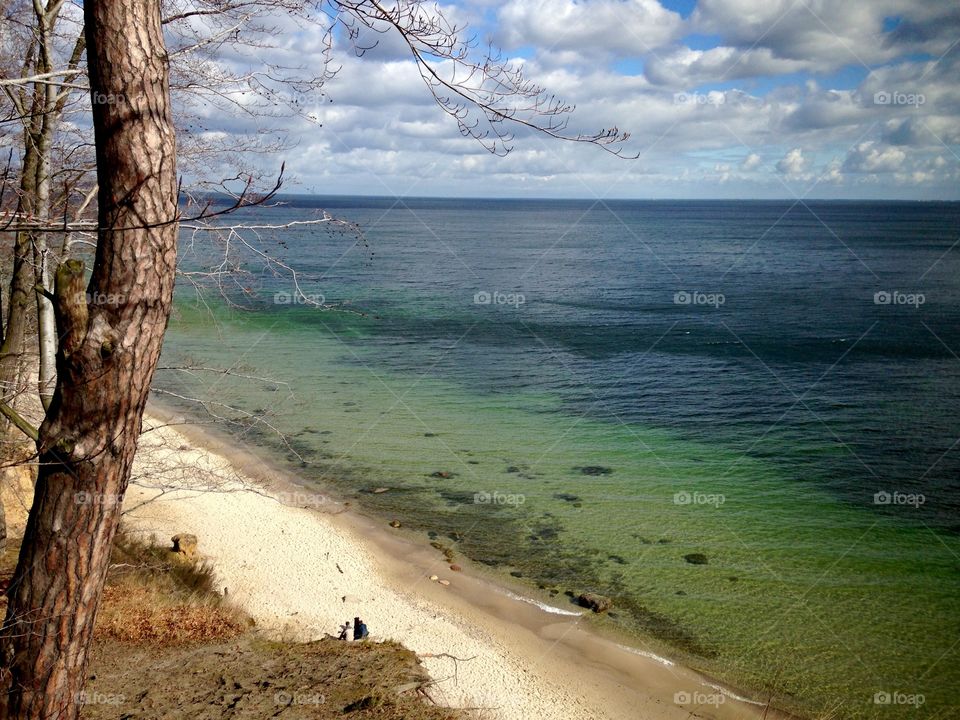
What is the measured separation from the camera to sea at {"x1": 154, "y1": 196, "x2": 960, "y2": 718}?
12.6 metres

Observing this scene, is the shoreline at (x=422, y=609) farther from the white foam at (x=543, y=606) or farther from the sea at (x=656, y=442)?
the sea at (x=656, y=442)

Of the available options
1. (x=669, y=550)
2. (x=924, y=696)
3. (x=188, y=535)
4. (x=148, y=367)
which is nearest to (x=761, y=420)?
(x=669, y=550)

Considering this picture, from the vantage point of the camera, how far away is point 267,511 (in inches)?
679

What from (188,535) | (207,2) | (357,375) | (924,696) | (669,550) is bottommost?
(924,696)

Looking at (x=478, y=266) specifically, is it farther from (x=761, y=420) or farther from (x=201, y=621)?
(x=201, y=621)

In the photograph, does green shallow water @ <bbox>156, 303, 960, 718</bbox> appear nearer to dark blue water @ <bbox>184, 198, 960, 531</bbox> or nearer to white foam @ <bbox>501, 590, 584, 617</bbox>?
white foam @ <bbox>501, 590, 584, 617</bbox>

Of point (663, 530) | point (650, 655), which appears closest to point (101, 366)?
point (650, 655)

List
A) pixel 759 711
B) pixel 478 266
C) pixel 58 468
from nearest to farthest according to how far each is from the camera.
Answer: pixel 58 468 < pixel 759 711 < pixel 478 266

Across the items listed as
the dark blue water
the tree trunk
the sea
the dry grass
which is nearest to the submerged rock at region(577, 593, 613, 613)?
the sea

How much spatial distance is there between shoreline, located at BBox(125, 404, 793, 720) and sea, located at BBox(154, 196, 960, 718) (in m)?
0.66

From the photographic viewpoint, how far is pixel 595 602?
13719 mm

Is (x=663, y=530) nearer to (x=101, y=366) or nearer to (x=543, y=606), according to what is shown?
(x=543, y=606)

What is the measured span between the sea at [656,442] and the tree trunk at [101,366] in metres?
2.46

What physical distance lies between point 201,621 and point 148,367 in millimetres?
8426
